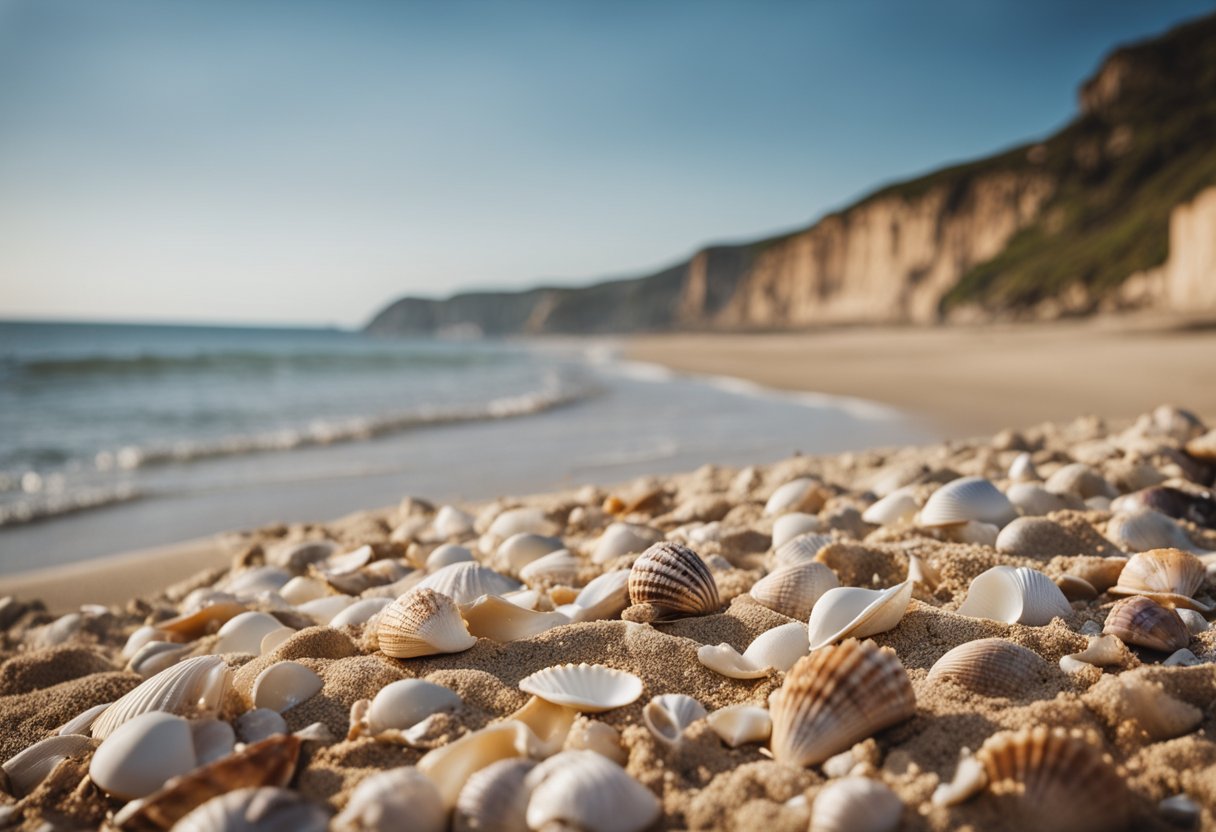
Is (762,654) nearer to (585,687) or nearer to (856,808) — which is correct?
(585,687)

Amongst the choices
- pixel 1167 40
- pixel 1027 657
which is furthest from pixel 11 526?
pixel 1167 40

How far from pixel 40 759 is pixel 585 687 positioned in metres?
1.34

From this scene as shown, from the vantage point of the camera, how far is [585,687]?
1.75 metres

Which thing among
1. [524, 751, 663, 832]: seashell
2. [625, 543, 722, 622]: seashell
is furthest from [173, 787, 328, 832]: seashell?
[625, 543, 722, 622]: seashell

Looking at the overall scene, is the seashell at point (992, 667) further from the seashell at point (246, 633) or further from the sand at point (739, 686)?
the seashell at point (246, 633)

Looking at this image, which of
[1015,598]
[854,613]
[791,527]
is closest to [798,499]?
[791,527]

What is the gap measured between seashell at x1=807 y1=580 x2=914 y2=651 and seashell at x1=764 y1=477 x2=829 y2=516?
156 cm

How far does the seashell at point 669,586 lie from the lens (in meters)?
2.25

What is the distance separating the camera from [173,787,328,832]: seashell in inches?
50.6

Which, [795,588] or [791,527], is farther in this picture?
[791,527]

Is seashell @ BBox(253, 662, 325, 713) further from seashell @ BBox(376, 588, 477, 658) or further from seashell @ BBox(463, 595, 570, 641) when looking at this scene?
seashell @ BBox(463, 595, 570, 641)

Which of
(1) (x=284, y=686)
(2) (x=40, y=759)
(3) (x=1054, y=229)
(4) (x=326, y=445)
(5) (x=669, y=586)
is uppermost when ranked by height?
(3) (x=1054, y=229)

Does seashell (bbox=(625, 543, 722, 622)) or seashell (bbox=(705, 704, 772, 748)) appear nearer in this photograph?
seashell (bbox=(705, 704, 772, 748))

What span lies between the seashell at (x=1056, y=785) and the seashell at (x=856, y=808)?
19cm
